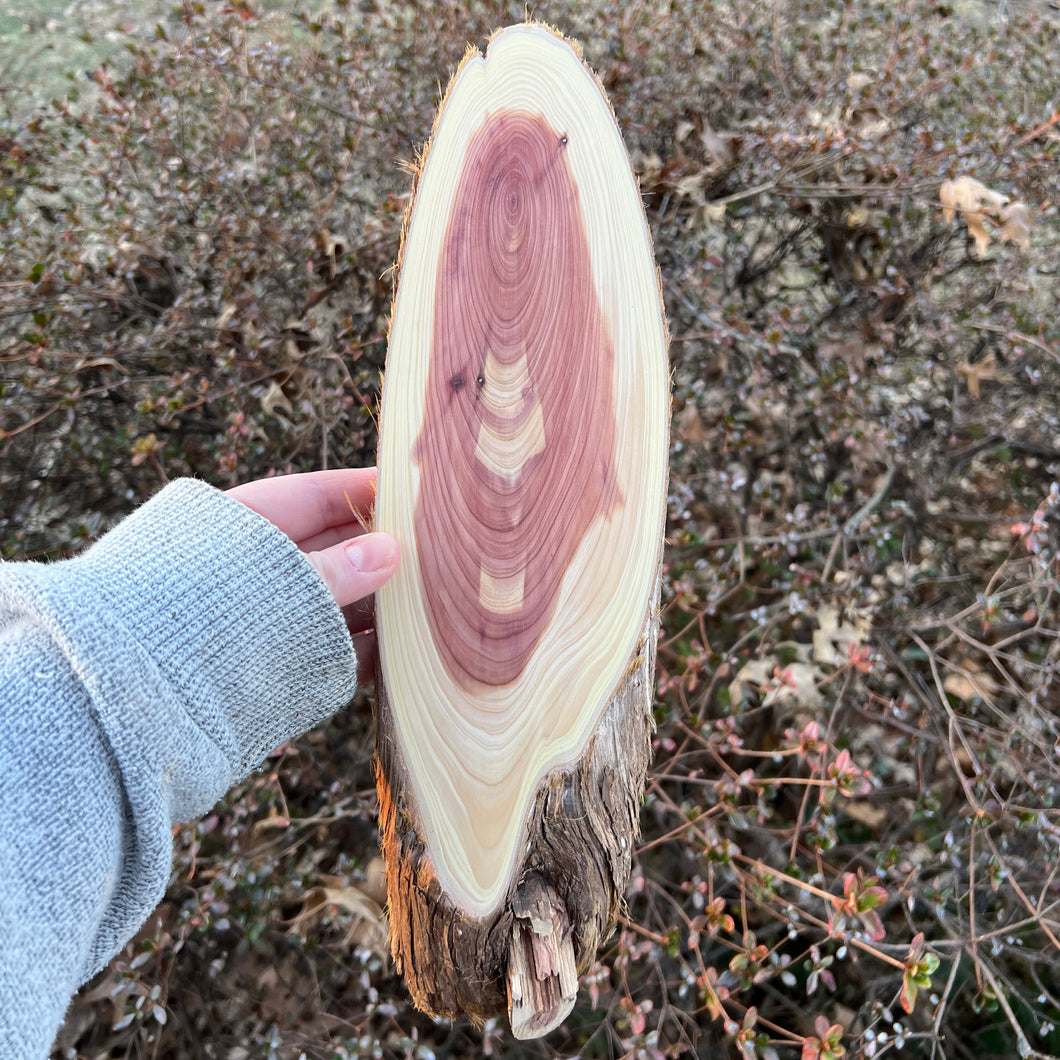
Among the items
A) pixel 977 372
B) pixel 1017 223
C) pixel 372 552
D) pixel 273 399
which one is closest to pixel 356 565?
pixel 372 552

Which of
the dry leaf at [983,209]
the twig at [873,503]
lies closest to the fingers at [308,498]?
the twig at [873,503]

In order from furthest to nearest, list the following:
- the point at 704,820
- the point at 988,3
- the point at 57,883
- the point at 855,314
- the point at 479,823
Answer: the point at 988,3
the point at 855,314
the point at 704,820
the point at 479,823
the point at 57,883

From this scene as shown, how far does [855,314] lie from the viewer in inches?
81.7

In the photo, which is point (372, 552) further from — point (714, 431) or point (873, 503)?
point (873, 503)

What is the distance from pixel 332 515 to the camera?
138 centimetres

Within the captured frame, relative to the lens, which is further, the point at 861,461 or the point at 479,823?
the point at 861,461

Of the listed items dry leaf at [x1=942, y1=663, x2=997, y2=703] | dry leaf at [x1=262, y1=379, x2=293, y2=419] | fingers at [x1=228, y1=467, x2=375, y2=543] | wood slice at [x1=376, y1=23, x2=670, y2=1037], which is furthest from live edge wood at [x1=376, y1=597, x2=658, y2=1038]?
dry leaf at [x1=942, y1=663, x2=997, y2=703]

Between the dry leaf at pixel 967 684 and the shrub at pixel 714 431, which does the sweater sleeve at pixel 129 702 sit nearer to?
the shrub at pixel 714 431

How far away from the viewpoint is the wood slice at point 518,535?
0.94 m

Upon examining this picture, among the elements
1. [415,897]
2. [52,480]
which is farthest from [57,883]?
[52,480]

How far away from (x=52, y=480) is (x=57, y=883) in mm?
1383

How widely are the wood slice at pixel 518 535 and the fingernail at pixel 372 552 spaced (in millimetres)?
52

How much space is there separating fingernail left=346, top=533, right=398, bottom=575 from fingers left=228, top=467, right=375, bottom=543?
245mm

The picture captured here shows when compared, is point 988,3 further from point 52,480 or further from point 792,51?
point 52,480
